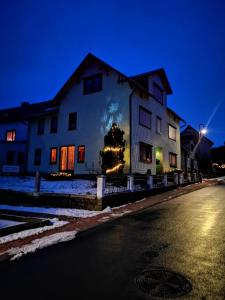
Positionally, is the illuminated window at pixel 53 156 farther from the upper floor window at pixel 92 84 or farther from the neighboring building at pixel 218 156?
the neighboring building at pixel 218 156

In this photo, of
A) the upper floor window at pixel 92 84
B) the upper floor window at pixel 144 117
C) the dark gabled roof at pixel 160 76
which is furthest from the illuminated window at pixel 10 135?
the upper floor window at pixel 144 117

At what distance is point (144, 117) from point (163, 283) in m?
20.0

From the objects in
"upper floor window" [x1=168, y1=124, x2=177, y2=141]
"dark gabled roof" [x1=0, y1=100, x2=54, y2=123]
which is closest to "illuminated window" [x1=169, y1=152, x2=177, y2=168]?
"upper floor window" [x1=168, y1=124, x2=177, y2=141]

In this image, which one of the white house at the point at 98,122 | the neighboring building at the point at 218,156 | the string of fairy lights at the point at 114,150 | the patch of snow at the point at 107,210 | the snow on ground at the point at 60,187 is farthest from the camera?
the neighboring building at the point at 218,156

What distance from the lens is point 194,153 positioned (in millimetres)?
43969

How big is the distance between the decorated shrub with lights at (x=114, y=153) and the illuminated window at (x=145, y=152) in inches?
115

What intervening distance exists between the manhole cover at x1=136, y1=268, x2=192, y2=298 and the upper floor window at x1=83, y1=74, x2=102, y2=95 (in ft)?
66.8

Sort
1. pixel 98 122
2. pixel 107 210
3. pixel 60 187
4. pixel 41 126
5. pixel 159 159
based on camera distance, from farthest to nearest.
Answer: pixel 41 126 < pixel 159 159 < pixel 98 122 < pixel 60 187 < pixel 107 210

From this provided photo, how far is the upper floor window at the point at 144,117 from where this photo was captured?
2245 cm

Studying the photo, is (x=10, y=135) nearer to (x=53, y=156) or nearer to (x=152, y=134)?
(x=53, y=156)

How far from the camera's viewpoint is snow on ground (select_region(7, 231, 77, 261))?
17.2ft

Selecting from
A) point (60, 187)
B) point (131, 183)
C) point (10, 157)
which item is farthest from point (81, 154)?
point (10, 157)

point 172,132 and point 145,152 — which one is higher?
point 172,132

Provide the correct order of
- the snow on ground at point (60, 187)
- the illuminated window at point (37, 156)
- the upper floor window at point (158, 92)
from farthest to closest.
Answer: the illuminated window at point (37, 156), the upper floor window at point (158, 92), the snow on ground at point (60, 187)
